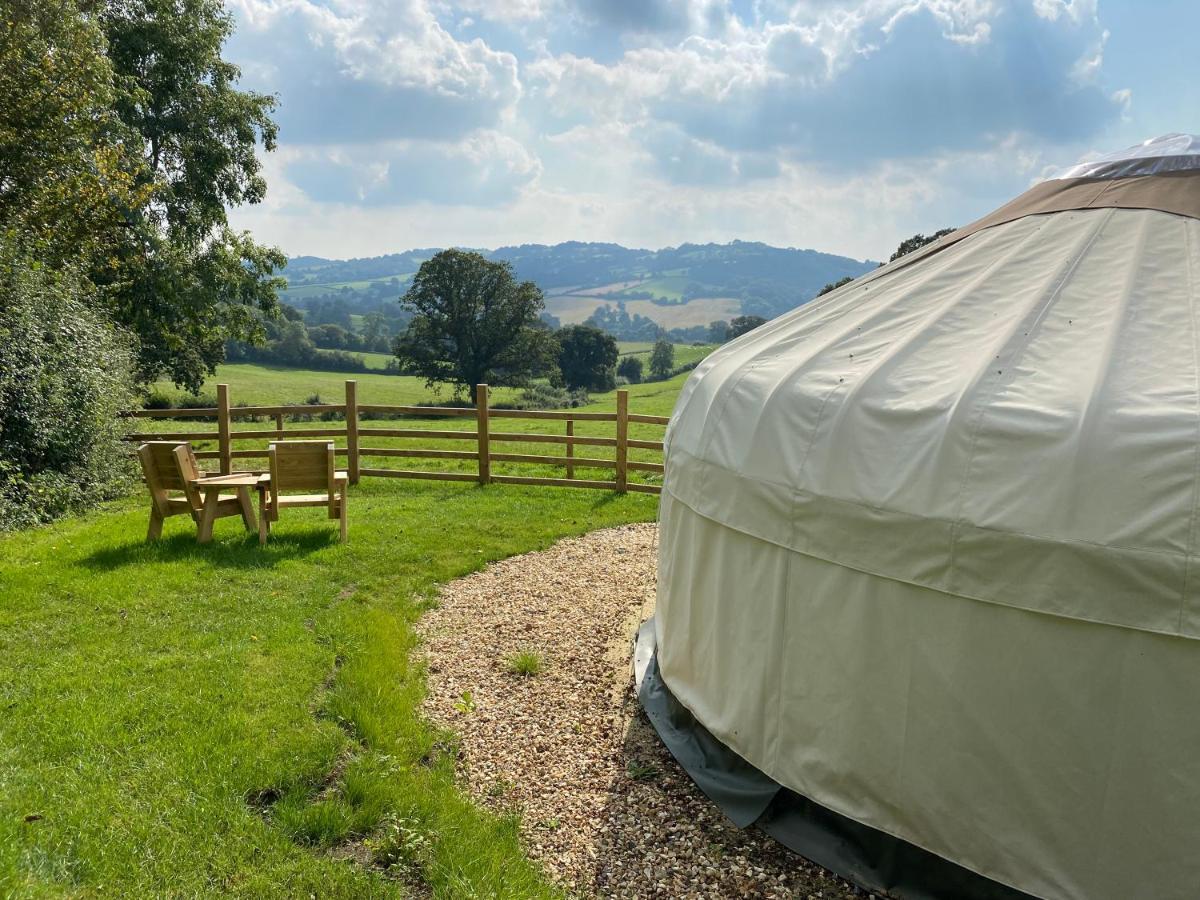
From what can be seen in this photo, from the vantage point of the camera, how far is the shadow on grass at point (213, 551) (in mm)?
6344

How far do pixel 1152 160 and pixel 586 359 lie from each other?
158ft

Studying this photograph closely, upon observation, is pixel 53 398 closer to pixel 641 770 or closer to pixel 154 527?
pixel 154 527

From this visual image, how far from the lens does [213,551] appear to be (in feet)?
21.9

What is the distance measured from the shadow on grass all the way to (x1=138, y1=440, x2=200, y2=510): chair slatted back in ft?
1.27

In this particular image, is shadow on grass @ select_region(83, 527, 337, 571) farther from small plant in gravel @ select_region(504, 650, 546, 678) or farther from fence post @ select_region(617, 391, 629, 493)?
fence post @ select_region(617, 391, 629, 493)

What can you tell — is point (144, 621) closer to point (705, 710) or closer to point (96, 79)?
point (705, 710)

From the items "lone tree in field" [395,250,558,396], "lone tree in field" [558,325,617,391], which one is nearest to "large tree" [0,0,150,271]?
"lone tree in field" [395,250,558,396]

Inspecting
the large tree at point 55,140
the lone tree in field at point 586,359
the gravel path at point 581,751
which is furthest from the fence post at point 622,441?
the lone tree in field at point 586,359

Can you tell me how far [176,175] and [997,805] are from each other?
18727 mm

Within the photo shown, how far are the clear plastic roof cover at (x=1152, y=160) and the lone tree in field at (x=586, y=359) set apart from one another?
46.4 m

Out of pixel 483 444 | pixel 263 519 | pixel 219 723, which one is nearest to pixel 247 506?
pixel 263 519

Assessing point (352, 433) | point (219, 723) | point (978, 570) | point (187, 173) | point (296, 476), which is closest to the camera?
point (978, 570)

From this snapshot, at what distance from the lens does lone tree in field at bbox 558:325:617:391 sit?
51.2 meters

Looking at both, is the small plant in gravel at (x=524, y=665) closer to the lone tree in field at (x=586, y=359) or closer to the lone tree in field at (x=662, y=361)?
the lone tree in field at (x=586, y=359)
